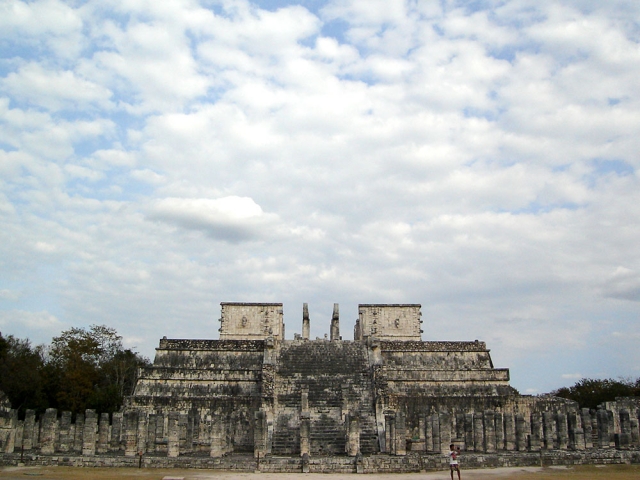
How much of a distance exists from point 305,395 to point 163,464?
→ 18.6 feet

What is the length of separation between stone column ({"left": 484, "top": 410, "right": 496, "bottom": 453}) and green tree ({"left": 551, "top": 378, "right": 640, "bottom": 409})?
824 inches

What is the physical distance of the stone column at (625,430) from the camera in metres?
21.5

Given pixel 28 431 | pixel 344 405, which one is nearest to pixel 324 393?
Result: pixel 344 405

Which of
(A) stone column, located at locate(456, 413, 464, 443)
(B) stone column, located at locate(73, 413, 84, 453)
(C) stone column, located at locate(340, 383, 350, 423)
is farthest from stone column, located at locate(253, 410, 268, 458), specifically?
(A) stone column, located at locate(456, 413, 464, 443)

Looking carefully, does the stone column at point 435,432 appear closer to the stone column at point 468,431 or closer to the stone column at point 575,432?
the stone column at point 468,431

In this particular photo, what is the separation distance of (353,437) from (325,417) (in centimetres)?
294

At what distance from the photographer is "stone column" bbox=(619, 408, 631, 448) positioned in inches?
846

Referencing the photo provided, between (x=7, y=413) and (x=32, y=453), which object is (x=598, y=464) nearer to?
(x=32, y=453)

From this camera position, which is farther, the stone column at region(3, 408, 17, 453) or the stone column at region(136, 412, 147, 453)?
the stone column at region(3, 408, 17, 453)

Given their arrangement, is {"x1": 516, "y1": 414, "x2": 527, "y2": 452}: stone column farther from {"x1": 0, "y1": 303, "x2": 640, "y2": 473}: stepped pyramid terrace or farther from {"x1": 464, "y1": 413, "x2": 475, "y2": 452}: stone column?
{"x1": 464, "y1": 413, "x2": 475, "y2": 452}: stone column

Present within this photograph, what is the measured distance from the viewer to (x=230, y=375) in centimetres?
2619

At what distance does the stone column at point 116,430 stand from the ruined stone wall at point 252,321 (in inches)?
404

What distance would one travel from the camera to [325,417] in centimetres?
2248

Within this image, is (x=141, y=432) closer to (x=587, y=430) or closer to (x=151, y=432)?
(x=151, y=432)
